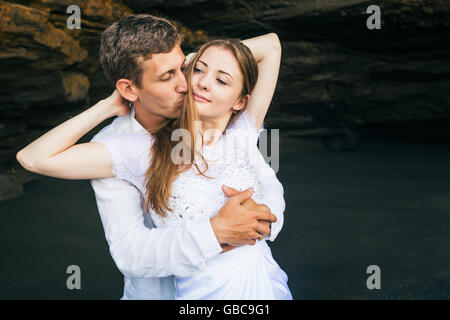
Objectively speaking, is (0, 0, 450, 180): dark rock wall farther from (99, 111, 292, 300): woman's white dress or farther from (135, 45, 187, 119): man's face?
(99, 111, 292, 300): woman's white dress

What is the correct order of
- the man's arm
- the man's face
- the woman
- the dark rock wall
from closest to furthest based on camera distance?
the man's arm, the woman, the man's face, the dark rock wall

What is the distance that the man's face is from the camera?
2088 millimetres

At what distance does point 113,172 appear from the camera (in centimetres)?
201

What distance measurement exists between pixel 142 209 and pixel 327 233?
9.88 feet

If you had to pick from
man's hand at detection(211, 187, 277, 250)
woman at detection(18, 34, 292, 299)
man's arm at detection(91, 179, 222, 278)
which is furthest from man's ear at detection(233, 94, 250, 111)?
man's arm at detection(91, 179, 222, 278)

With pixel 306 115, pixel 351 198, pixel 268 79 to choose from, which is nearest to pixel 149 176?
pixel 268 79

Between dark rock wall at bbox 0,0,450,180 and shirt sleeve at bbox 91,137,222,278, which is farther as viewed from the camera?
dark rock wall at bbox 0,0,450,180

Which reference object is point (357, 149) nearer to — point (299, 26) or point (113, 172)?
point (299, 26)

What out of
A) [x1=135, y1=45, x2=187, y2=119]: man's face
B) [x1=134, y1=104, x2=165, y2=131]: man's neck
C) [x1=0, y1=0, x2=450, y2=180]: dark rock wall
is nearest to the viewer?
[x1=135, y1=45, x2=187, y2=119]: man's face

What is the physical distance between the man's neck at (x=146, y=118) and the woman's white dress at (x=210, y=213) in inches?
5.2

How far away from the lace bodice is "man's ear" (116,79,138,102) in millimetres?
175

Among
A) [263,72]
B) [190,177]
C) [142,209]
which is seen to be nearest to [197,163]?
[190,177]

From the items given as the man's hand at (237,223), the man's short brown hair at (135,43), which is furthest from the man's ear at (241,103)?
the man's hand at (237,223)

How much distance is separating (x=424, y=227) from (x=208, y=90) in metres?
3.48
